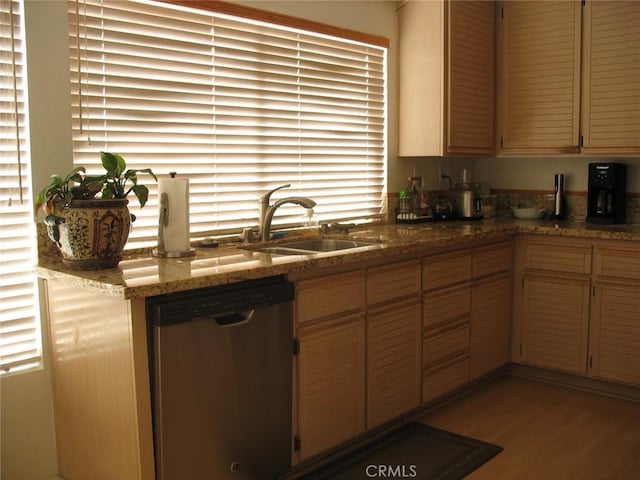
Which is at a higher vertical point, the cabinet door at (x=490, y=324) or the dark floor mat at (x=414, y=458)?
the cabinet door at (x=490, y=324)

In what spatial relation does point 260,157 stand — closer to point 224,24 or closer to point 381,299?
point 224,24

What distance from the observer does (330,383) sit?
2.88 meters

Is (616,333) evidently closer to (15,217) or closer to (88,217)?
(88,217)

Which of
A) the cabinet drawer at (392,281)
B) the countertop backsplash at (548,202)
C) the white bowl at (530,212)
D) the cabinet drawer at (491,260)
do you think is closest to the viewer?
the cabinet drawer at (392,281)

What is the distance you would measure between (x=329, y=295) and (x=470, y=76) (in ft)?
6.60

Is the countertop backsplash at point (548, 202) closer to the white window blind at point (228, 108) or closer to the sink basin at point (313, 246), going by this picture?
the white window blind at point (228, 108)

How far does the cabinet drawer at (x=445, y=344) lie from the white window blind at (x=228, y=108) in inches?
35.8

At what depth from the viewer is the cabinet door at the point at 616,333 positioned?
3625mm

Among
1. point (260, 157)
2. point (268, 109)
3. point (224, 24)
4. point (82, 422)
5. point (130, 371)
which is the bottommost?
point (82, 422)

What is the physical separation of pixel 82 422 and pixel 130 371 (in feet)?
1.55

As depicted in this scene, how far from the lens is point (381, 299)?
3.11 m

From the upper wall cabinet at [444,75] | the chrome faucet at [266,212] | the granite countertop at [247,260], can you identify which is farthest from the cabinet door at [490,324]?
the chrome faucet at [266,212]

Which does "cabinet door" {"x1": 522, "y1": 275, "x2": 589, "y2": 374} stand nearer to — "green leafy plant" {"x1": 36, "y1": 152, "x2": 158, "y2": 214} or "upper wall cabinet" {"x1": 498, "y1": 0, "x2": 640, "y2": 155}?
"upper wall cabinet" {"x1": 498, "y1": 0, "x2": 640, "y2": 155}

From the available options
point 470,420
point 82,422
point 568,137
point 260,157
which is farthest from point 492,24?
point 82,422
